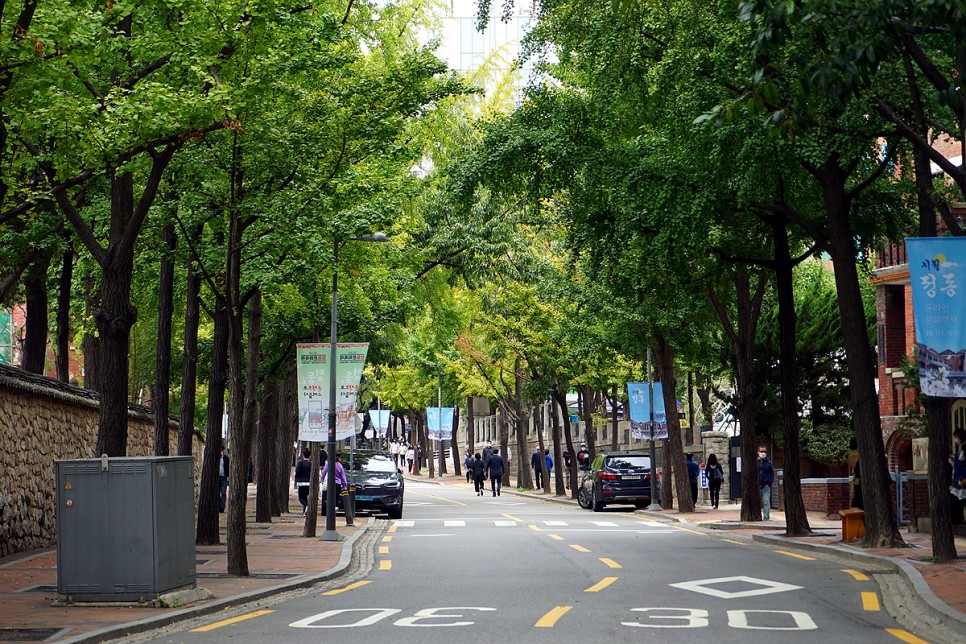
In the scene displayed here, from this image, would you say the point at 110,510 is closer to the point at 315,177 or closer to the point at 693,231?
the point at 315,177

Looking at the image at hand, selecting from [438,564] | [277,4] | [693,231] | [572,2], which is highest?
[572,2]

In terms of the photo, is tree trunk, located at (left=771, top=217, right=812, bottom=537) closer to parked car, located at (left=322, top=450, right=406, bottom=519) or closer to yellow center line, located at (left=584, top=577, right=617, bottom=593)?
yellow center line, located at (left=584, top=577, right=617, bottom=593)

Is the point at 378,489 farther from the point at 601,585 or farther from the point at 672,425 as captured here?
the point at 601,585

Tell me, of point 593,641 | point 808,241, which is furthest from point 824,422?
point 593,641

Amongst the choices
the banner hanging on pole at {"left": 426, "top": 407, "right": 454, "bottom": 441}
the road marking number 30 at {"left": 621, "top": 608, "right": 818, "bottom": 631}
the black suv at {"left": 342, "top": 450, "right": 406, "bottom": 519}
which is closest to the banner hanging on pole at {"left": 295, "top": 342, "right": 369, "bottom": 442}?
the black suv at {"left": 342, "top": 450, "right": 406, "bottom": 519}

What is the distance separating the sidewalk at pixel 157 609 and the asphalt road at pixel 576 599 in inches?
14.6

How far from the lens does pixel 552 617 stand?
41.5ft

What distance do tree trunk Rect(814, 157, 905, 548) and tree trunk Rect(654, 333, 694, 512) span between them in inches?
599

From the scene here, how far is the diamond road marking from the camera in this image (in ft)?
49.5

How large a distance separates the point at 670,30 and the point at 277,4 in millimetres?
7723

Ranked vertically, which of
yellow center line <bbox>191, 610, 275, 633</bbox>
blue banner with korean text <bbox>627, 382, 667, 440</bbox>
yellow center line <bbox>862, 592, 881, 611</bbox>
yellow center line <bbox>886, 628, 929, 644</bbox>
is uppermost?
blue banner with korean text <bbox>627, 382, 667, 440</bbox>

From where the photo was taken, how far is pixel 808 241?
30906mm

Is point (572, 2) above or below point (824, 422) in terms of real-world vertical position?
above

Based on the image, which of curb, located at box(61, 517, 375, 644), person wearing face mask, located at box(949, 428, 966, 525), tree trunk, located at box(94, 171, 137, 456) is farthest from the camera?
person wearing face mask, located at box(949, 428, 966, 525)
